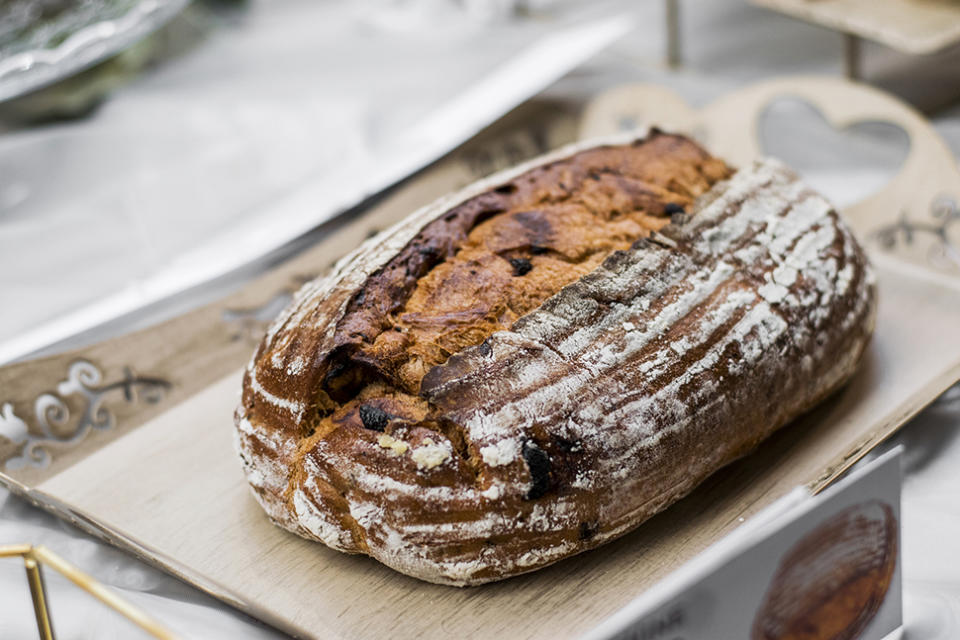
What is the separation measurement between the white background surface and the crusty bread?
63cm

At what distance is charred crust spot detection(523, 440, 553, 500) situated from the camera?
126cm

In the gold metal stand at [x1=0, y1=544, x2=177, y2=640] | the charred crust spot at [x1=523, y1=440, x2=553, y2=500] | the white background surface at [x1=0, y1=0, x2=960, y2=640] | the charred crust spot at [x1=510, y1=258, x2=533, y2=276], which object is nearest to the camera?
the gold metal stand at [x1=0, y1=544, x2=177, y2=640]

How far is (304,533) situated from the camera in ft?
4.58

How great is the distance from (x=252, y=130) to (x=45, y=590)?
5.85 feet

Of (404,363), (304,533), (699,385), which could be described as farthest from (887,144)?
(304,533)

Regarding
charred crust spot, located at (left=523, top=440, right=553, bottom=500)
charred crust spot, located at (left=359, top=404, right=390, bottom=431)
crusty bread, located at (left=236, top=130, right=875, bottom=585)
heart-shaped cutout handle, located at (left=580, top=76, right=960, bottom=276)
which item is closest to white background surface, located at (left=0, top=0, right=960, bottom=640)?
heart-shaped cutout handle, located at (left=580, top=76, right=960, bottom=276)

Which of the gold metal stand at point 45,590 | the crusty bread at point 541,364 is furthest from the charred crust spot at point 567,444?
the gold metal stand at point 45,590

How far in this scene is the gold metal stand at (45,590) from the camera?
1.08 m

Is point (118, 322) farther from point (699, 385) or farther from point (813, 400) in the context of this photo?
point (813, 400)

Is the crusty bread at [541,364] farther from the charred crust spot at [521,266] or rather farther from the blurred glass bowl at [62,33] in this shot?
the blurred glass bowl at [62,33]

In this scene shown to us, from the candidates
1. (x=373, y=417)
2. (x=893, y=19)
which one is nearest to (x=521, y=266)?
(x=373, y=417)

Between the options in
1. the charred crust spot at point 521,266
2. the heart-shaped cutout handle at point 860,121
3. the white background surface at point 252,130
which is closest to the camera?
the charred crust spot at point 521,266

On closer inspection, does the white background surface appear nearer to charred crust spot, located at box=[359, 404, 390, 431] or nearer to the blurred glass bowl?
the blurred glass bowl

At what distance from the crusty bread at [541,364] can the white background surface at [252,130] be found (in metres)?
0.63
